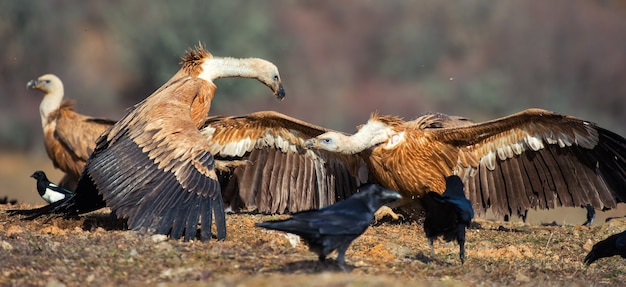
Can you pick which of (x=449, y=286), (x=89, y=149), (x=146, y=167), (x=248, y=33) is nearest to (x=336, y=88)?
(x=248, y=33)

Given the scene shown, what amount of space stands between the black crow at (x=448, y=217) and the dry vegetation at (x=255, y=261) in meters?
0.23

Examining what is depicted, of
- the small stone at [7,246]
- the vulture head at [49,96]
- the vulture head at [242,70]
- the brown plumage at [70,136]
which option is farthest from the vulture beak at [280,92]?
the vulture head at [49,96]

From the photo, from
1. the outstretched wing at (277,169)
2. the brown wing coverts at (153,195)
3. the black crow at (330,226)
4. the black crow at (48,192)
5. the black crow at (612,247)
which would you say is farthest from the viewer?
the black crow at (48,192)

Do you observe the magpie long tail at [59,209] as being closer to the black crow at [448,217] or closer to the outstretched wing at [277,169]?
the outstretched wing at [277,169]

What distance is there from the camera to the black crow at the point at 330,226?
250 inches

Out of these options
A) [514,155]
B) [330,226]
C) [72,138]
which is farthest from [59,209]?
[72,138]

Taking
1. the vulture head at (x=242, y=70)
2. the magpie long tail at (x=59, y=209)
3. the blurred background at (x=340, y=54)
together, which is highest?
the blurred background at (x=340, y=54)

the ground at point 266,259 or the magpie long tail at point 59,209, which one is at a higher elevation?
the magpie long tail at point 59,209

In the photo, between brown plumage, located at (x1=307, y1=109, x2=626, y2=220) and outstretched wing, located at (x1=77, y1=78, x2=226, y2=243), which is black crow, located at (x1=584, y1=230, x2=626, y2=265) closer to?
brown plumage, located at (x1=307, y1=109, x2=626, y2=220)

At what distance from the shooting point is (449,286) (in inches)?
235

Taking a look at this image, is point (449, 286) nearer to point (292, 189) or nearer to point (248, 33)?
point (292, 189)

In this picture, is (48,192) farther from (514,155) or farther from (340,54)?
(340,54)

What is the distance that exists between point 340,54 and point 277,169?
63.2 feet

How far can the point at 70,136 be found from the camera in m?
13.5
